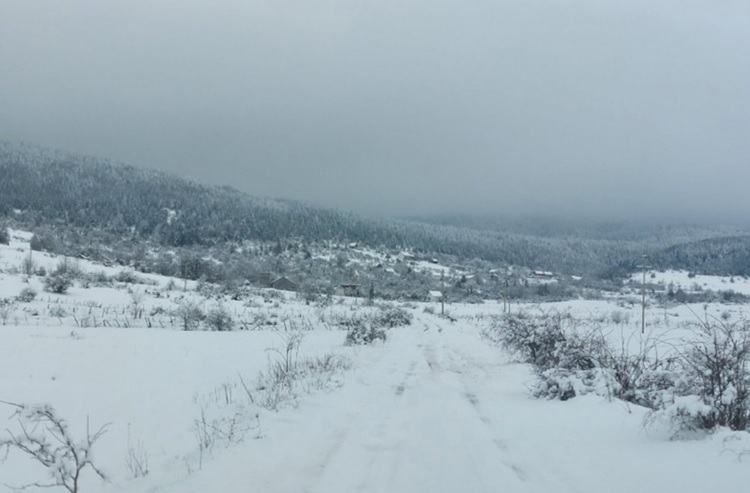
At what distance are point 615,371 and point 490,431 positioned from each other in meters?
3.24

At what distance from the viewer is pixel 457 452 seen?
5.91m

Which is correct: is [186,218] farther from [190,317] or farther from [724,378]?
[724,378]

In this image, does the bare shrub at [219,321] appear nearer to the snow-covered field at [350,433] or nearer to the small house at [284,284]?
the snow-covered field at [350,433]

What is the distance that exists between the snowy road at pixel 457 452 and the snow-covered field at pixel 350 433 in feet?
0.07

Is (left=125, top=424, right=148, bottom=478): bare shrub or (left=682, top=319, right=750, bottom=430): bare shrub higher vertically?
(left=682, top=319, right=750, bottom=430): bare shrub

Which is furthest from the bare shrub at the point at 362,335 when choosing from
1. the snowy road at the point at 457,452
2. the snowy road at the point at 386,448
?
the snowy road at the point at 457,452

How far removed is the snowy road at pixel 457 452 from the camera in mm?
4754

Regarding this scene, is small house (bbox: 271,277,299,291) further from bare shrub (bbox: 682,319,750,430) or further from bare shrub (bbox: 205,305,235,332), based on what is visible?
bare shrub (bbox: 682,319,750,430)

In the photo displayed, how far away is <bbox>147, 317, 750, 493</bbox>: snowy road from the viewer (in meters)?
4.75

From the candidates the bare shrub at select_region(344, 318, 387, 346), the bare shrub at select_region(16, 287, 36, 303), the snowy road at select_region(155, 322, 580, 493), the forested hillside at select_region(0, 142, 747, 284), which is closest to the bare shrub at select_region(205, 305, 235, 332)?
the bare shrub at select_region(344, 318, 387, 346)

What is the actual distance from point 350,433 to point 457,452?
4.80 feet

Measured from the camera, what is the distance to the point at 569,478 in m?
5.01

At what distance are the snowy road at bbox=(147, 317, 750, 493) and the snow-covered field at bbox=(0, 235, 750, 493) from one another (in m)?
0.02

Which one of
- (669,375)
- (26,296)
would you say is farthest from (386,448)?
(26,296)
